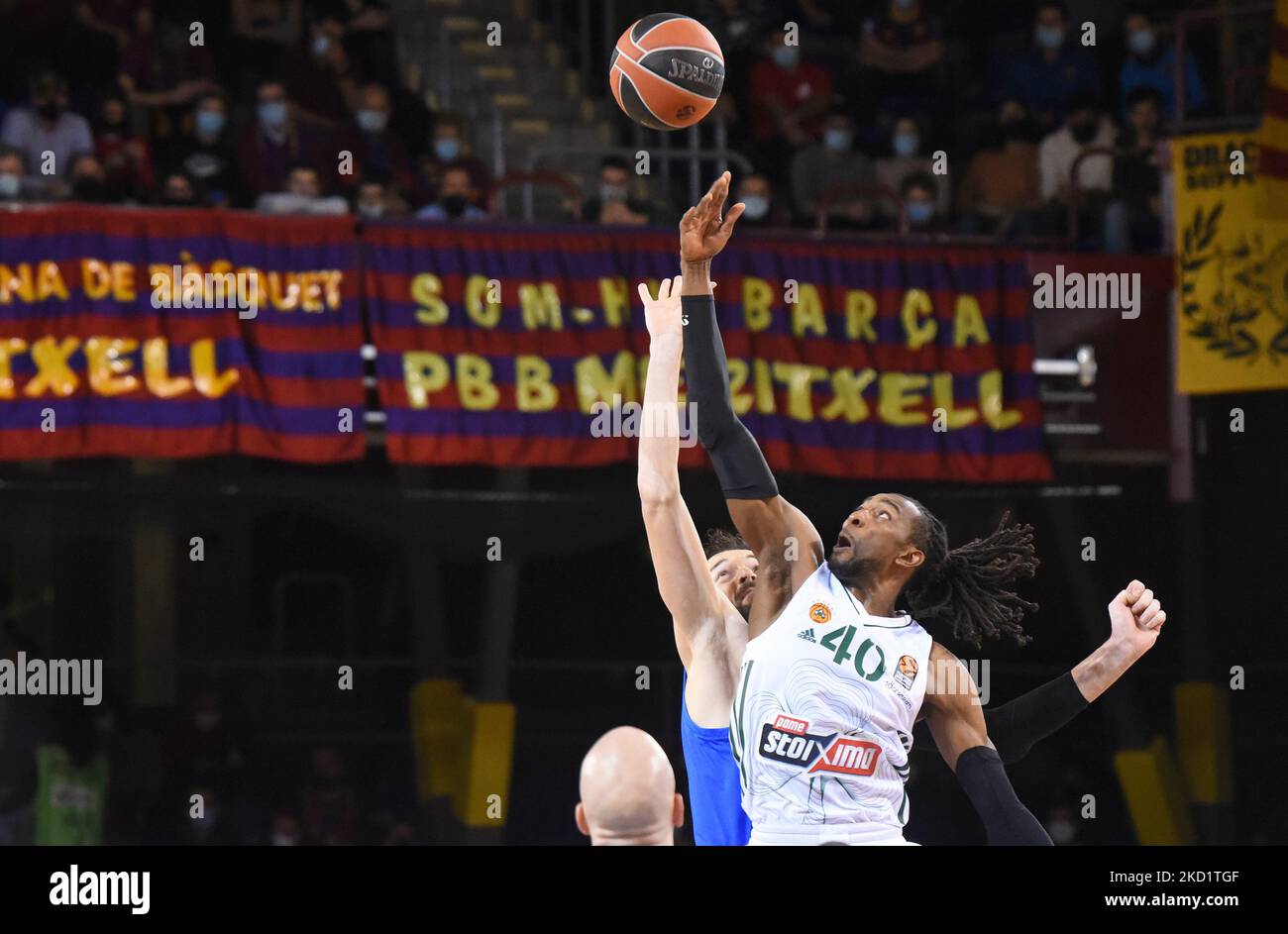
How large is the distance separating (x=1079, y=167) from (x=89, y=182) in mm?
6417

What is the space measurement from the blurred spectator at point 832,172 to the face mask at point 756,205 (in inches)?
11.5

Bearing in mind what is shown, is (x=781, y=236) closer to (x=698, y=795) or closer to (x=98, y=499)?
(x=98, y=499)

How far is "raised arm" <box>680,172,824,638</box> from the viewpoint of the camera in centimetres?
468

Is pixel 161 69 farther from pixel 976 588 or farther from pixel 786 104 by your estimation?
pixel 976 588

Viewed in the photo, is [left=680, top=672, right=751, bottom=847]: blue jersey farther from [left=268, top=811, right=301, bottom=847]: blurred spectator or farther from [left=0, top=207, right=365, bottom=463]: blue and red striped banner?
[left=0, top=207, right=365, bottom=463]: blue and red striped banner

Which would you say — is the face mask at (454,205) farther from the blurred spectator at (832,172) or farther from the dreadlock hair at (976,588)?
the dreadlock hair at (976,588)

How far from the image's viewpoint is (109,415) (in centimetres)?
1104

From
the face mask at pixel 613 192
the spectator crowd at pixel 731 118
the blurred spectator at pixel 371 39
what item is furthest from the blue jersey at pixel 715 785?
the blurred spectator at pixel 371 39

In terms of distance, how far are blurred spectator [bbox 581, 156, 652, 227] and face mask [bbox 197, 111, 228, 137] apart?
93.3 inches

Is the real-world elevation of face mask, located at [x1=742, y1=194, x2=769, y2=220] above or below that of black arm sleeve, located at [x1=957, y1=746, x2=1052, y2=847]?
above

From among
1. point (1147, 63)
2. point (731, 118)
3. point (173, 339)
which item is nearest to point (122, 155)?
point (173, 339)

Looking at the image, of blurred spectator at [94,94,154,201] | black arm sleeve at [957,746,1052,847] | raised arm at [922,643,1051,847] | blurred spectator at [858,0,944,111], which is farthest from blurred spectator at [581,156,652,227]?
black arm sleeve at [957,746,1052,847]

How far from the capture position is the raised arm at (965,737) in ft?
15.4
